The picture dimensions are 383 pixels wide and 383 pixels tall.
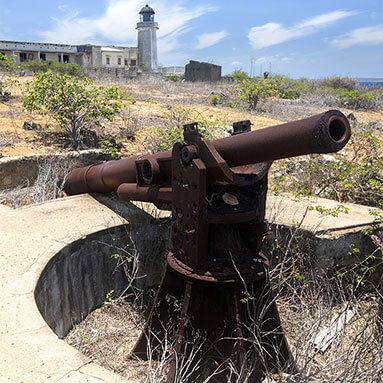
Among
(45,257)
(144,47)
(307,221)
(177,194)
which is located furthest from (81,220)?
(144,47)

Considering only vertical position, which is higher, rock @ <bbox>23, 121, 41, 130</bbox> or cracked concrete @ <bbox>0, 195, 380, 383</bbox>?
rock @ <bbox>23, 121, 41, 130</bbox>

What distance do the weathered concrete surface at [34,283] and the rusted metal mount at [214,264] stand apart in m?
0.79

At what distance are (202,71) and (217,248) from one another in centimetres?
2532

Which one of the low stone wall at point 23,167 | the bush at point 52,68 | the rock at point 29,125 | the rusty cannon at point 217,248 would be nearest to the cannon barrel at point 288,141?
the rusty cannon at point 217,248

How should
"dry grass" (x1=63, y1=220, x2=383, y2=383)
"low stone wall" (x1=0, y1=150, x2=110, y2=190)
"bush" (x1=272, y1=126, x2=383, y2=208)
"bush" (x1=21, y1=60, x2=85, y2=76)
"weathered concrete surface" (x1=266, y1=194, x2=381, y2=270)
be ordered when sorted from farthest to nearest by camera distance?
"bush" (x1=21, y1=60, x2=85, y2=76) < "low stone wall" (x1=0, y1=150, x2=110, y2=190) < "bush" (x1=272, y1=126, x2=383, y2=208) < "weathered concrete surface" (x1=266, y1=194, x2=381, y2=270) < "dry grass" (x1=63, y1=220, x2=383, y2=383)

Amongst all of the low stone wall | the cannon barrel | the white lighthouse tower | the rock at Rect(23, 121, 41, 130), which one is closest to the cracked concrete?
the cannon barrel

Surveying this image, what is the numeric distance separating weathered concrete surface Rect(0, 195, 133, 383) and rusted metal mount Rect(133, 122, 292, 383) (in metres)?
0.79

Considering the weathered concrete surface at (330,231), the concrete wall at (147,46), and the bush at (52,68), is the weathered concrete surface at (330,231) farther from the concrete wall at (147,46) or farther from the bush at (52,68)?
the concrete wall at (147,46)

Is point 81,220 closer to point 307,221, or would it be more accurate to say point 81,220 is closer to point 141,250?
point 141,250

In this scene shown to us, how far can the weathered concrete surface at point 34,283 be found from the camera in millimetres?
1752

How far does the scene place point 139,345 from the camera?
291 centimetres

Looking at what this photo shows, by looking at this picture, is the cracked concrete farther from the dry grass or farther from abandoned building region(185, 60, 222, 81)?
abandoned building region(185, 60, 222, 81)

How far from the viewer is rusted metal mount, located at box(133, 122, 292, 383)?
2.34m

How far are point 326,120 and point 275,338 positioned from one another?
5.50 feet
